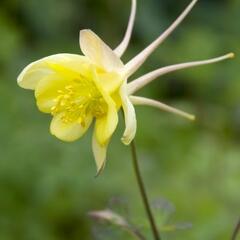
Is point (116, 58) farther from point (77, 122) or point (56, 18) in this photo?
point (56, 18)

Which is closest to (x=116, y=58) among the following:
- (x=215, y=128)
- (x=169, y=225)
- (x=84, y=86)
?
(x=84, y=86)

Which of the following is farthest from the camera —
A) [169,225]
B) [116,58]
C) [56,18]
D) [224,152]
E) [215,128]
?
[56,18]

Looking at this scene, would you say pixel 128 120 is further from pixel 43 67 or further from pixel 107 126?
pixel 43 67

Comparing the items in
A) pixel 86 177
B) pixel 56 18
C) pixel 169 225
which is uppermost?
pixel 56 18

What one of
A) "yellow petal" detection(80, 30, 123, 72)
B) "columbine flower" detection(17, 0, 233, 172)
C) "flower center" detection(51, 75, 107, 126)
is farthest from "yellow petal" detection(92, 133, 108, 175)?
"yellow petal" detection(80, 30, 123, 72)

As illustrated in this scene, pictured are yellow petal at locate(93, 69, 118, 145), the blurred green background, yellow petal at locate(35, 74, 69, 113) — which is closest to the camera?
yellow petal at locate(93, 69, 118, 145)

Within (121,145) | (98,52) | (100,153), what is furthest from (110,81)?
(121,145)

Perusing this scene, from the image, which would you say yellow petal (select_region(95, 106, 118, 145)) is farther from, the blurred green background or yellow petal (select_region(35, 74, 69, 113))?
the blurred green background
